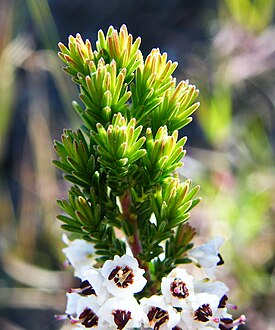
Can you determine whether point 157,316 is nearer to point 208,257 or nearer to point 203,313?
point 203,313

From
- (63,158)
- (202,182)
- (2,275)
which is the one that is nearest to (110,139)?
(63,158)

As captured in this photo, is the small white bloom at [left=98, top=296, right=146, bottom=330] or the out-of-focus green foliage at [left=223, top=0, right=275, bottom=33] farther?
the out-of-focus green foliage at [left=223, top=0, right=275, bottom=33]

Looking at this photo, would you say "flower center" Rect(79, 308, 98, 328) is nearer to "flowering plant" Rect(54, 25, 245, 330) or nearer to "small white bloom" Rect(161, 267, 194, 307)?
"flowering plant" Rect(54, 25, 245, 330)

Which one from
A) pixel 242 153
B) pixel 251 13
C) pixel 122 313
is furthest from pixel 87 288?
pixel 251 13

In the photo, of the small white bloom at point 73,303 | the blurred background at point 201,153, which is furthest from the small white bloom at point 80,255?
the blurred background at point 201,153

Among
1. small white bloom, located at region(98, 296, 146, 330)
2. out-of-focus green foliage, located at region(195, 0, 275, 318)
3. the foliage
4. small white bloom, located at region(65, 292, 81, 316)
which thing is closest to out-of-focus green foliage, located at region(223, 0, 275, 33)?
out-of-focus green foliage, located at region(195, 0, 275, 318)

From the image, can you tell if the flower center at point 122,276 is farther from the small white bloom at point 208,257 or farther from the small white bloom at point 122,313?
the small white bloom at point 208,257
